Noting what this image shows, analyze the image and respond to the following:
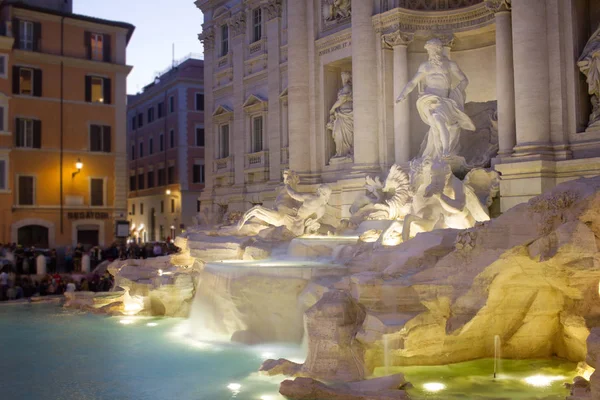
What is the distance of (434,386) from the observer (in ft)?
28.6

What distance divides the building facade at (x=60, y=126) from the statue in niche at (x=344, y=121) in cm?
1533

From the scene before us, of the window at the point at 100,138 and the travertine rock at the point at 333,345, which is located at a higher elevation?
the window at the point at 100,138

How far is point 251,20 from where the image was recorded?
2395 cm

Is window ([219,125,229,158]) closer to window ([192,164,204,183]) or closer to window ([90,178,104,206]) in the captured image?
window ([90,178,104,206])

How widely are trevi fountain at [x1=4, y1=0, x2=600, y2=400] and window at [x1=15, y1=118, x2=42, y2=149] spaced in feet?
57.3

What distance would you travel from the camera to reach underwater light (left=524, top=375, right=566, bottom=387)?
8742mm

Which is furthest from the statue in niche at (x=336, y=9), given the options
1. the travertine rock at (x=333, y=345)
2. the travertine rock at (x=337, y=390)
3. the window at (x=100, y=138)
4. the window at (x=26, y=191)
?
the window at (x=26, y=191)

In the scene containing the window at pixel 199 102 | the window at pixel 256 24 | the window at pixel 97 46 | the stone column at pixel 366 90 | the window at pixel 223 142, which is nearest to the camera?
the stone column at pixel 366 90

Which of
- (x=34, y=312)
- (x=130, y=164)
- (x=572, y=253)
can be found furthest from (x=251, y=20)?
(x=130, y=164)

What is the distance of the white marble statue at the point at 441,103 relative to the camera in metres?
15.4

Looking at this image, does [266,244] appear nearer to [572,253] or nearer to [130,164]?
[572,253]

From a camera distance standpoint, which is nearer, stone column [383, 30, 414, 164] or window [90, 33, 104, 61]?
stone column [383, 30, 414, 164]

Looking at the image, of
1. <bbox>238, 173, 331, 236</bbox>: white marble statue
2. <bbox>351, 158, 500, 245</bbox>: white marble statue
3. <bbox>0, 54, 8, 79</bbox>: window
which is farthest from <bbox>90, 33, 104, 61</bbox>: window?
<bbox>351, 158, 500, 245</bbox>: white marble statue

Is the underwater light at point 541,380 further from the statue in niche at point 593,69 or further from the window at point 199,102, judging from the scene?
the window at point 199,102
